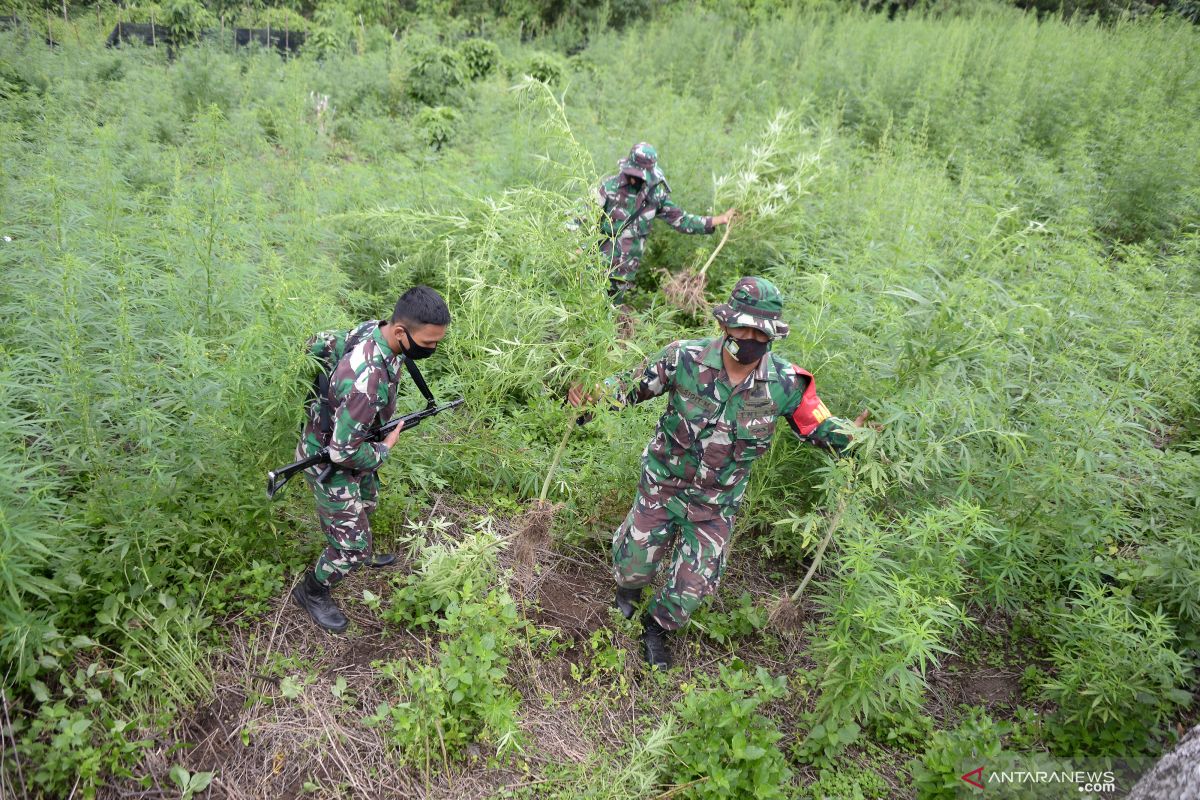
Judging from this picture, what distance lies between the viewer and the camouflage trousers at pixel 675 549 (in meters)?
3.47

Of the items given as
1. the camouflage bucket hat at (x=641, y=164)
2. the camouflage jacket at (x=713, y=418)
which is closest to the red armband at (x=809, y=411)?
the camouflage jacket at (x=713, y=418)

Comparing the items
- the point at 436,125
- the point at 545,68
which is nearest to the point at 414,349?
the point at 436,125

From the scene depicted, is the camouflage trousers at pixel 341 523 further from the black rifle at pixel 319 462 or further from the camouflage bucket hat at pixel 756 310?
the camouflage bucket hat at pixel 756 310

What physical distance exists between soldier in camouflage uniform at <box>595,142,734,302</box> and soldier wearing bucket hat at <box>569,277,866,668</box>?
198 cm

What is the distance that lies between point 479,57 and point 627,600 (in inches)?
391

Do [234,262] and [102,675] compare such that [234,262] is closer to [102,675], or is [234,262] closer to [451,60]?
[102,675]

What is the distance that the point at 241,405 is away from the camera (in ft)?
10.6

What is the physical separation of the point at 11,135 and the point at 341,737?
5.02 m

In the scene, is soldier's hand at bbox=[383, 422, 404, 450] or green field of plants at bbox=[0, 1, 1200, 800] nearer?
green field of plants at bbox=[0, 1, 1200, 800]

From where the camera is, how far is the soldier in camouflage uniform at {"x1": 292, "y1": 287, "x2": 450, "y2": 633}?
3.01 metres

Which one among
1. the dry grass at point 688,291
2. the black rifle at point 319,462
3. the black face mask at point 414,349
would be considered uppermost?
the black face mask at point 414,349

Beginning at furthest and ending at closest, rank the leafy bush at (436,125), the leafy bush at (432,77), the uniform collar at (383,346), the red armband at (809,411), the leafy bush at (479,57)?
1. the leafy bush at (479,57)
2. the leafy bush at (432,77)
3. the leafy bush at (436,125)
4. the red armband at (809,411)
5. the uniform collar at (383,346)

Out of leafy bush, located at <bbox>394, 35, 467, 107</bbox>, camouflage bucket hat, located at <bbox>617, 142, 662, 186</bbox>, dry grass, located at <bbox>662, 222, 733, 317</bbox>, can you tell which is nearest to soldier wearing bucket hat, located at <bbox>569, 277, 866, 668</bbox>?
dry grass, located at <bbox>662, 222, 733, 317</bbox>

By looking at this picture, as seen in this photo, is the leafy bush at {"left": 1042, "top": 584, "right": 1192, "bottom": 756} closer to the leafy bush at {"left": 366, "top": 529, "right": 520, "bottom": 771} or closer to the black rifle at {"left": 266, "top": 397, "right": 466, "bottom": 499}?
the leafy bush at {"left": 366, "top": 529, "right": 520, "bottom": 771}
